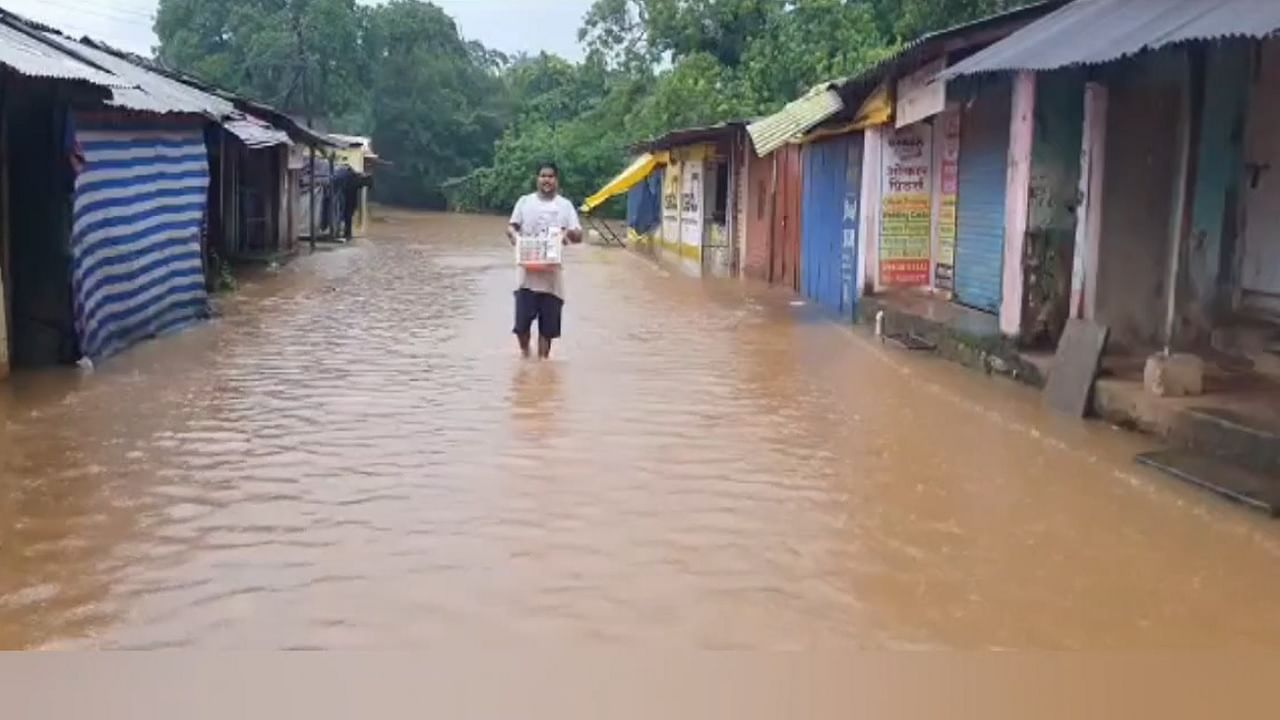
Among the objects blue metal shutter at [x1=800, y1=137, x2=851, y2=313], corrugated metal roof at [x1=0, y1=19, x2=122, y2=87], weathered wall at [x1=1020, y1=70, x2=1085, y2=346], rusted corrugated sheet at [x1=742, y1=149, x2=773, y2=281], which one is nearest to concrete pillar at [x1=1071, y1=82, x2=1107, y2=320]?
weathered wall at [x1=1020, y1=70, x2=1085, y2=346]

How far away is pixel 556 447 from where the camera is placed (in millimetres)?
8375

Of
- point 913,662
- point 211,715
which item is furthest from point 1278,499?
point 211,715

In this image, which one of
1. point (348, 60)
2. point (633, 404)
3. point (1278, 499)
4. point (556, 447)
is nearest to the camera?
point (1278, 499)

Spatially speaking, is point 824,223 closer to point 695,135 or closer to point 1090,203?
point 1090,203

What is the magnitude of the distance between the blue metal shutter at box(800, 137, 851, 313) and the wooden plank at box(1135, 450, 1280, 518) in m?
9.32

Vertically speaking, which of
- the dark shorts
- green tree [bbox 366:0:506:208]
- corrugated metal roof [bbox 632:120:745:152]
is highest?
green tree [bbox 366:0:506:208]

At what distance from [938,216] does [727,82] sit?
2343cm

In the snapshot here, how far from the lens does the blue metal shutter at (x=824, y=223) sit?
17.7 meters

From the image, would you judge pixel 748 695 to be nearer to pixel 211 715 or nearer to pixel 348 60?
pixel 211 715

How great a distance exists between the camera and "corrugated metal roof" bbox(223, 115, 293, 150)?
60.0 ft

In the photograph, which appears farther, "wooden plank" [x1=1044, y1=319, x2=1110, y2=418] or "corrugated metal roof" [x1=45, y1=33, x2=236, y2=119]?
"corrugated metal roof" [x1=45, y1=33, x2=236, y2=119]

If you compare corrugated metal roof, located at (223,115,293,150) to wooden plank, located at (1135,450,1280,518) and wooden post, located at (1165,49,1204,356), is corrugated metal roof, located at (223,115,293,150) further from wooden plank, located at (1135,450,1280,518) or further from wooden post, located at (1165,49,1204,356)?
wooden plank, located at (1135,450,1280,518)

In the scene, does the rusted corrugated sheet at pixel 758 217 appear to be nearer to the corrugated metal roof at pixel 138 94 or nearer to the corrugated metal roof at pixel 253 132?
the corrugated metal roof at pixel 253 132

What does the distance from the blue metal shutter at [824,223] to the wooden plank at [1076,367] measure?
23.3 ft
